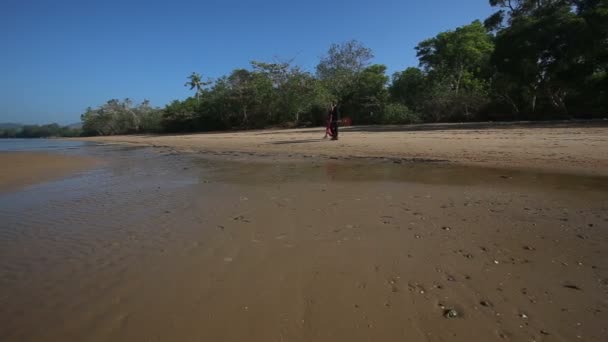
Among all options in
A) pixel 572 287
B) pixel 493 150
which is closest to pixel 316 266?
pixel 572 287

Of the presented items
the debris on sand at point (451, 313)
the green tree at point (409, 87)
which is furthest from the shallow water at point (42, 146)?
the debris on sand at point (451, 313)

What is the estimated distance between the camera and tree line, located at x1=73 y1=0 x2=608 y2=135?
2041 cm

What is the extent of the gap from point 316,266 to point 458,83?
3315 cm

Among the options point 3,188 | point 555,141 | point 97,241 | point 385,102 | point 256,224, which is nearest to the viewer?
point 97,241

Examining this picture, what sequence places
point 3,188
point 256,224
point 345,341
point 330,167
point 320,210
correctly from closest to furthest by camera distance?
point 345,341 → point 256,224 → point 320,210 → point 3,188 → point 330,167

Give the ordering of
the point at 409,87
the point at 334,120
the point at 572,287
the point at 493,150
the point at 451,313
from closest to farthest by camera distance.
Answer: the point at 451,313, the point at 572,287, the point at 493,150, the point at 334,120, the point at 409,87

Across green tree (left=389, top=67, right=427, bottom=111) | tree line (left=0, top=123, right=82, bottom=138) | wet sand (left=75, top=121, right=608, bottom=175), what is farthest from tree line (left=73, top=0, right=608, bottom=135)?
tree line (left=0, top=123, right=82, bottom=138)

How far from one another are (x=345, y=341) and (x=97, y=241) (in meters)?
3.58

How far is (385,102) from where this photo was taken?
32094 millimetres

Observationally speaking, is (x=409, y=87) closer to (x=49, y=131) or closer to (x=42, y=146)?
(x=42, y=146)

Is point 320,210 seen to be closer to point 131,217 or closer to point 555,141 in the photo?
point 131,217

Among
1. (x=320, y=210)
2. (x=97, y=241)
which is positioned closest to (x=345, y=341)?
(x=320, y=210)

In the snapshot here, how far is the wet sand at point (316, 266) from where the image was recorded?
2.46m

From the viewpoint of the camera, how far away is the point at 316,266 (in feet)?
11.2
